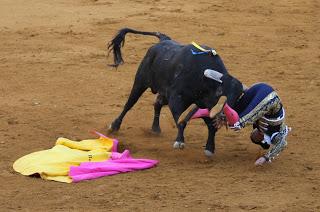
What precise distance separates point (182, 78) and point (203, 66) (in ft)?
0.83

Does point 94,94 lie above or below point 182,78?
below

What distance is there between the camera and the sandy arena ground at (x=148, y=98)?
22.0 feet

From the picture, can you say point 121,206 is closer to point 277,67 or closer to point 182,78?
point 182,78

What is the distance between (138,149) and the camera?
8023 millimetres

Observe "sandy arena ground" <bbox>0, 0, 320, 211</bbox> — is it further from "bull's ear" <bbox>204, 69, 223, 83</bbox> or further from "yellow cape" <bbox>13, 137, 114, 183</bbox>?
"bull's ear" <bbox>204, 69, 223, 83</bbox>

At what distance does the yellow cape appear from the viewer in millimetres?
7180

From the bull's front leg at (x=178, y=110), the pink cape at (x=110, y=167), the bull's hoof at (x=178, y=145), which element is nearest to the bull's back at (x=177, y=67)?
the bull's front leg at (x=178, y=110)

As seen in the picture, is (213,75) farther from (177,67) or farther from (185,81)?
(177,67)

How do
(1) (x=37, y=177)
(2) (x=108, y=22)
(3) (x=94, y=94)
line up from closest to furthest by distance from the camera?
(1) (x=37, y=177) → (3) (x=94, y=94) → (2) (x=108, y=22)

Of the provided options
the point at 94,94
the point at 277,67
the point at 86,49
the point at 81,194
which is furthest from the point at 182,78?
Result: the point at 86,49

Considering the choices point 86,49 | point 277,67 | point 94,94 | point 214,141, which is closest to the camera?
point 214,141

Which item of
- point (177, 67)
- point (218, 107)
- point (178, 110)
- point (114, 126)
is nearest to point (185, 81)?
point (177, 67)

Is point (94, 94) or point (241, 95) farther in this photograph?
point (94, 94)

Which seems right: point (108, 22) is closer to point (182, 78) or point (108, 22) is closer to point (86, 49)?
point (86, 49)
